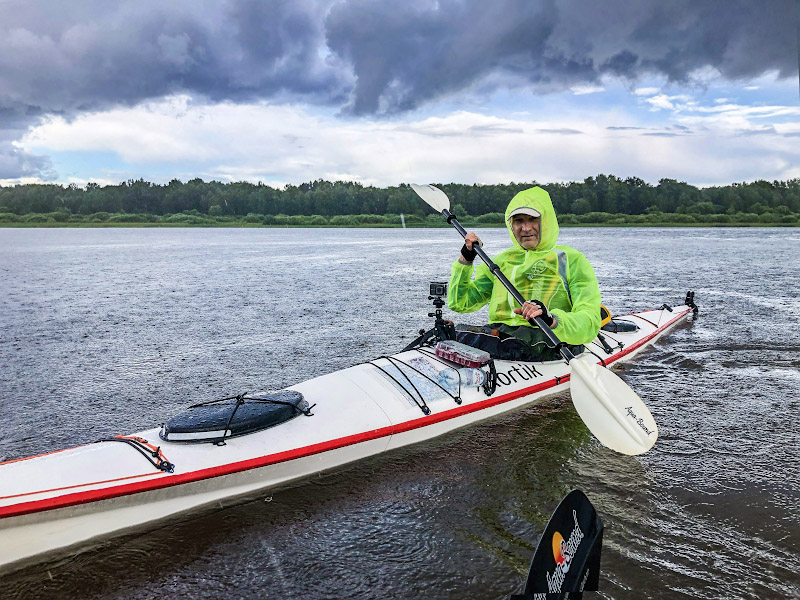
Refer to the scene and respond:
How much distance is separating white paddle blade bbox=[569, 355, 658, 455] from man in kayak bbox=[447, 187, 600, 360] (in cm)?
42

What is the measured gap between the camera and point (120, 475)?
4238 millimetres

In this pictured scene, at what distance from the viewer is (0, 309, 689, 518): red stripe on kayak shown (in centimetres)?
388

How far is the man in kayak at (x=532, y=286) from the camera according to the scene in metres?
6.29

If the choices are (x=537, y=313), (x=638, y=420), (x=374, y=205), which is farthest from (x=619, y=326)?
(x=374, y=205)

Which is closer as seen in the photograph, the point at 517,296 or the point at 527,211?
the point at 517,296

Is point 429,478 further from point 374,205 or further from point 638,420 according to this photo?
point 374,205

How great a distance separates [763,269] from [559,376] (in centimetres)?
2267

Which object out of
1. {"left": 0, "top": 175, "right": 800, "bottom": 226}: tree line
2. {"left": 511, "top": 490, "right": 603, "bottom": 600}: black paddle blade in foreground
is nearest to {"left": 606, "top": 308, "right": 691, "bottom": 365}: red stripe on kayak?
{"left": 511, "top": 490, "right": 603, "bottom": 600}: black paddle blade in foreground

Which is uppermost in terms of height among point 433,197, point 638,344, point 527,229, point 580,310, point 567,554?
point 433,197

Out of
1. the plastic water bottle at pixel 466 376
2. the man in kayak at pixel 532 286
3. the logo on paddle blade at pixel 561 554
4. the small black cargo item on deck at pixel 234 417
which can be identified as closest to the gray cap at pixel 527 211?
the man in kayak at pixel 532 286

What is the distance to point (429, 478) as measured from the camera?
17.9 ft

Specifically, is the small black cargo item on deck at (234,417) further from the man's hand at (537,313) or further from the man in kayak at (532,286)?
the man in kayak at (532,286)

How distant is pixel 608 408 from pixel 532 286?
1737mm

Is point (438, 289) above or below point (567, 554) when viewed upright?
above
